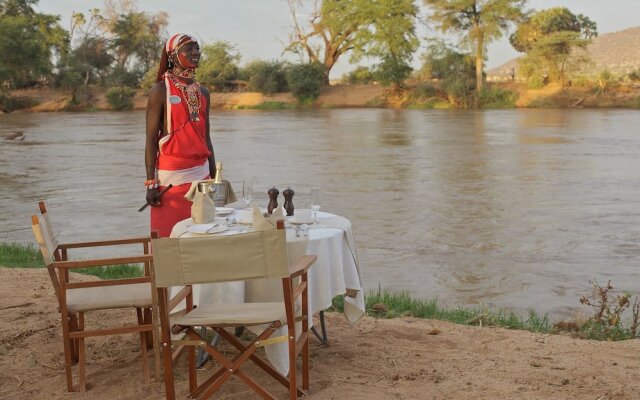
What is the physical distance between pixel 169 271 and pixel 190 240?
6.5 inches

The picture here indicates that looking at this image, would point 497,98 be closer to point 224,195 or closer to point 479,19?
point 479,19

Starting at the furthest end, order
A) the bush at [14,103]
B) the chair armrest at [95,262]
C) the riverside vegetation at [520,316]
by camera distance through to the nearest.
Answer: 1. the bush at [14,103]
2. the riverside vegetation at [520,316]
3. the chair armrest at [95,262]

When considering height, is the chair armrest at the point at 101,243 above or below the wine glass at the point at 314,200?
below

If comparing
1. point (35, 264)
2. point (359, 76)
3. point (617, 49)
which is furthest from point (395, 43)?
point (617, 49)

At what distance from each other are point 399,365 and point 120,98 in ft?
175

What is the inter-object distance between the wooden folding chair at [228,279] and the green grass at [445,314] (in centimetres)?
209

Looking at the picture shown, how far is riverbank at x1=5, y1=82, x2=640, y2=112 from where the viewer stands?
45.0 metres

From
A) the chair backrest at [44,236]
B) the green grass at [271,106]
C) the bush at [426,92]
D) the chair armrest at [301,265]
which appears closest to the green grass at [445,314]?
the chair armrest at [301,265]

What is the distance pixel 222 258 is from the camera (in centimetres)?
338

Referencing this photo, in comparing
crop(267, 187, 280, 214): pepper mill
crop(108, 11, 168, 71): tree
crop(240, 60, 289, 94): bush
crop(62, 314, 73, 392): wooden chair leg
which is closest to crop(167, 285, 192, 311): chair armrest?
crop(62, 314, 73, 392): wooden chair leg

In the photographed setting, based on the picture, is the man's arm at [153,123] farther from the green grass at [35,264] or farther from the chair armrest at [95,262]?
the green grass at [35,264]

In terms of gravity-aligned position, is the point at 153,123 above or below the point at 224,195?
above

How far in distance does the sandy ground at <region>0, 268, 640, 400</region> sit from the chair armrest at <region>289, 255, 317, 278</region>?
66cm

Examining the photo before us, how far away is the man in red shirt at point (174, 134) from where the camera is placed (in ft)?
16.4
